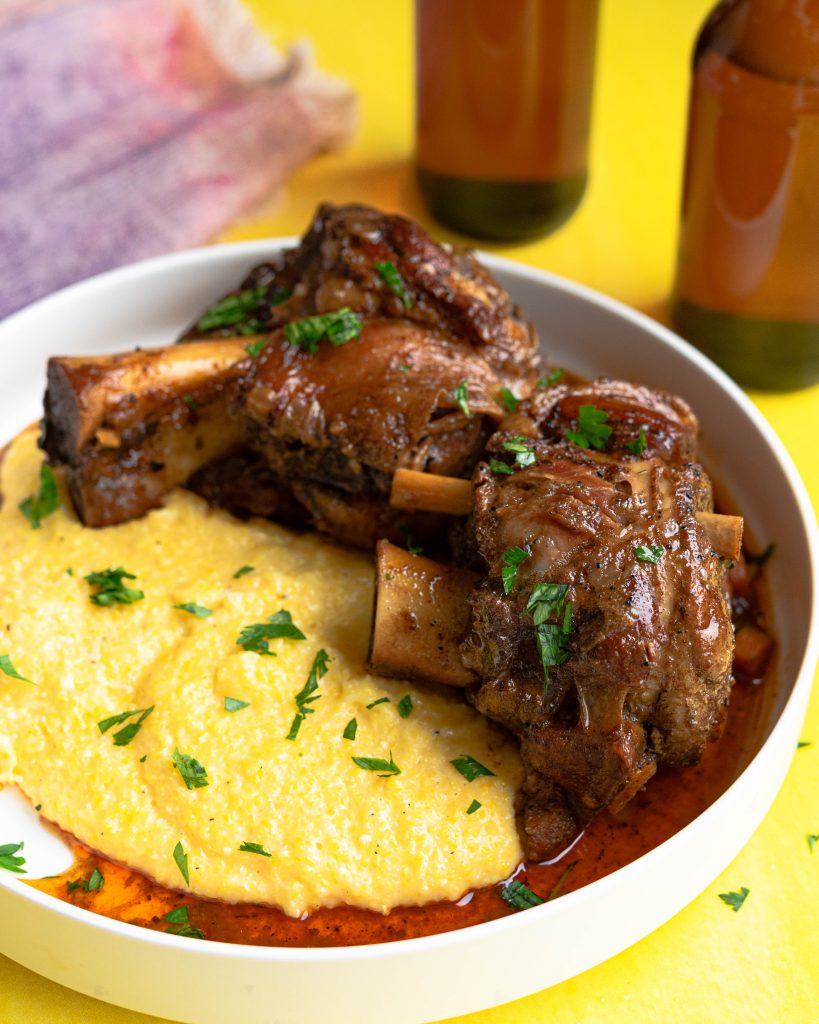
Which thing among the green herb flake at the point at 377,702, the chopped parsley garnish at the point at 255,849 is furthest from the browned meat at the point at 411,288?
the chopped parsley garnish at the point at 255,849

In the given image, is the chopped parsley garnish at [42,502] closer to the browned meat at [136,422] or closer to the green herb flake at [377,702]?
the browned meat at [136,422]

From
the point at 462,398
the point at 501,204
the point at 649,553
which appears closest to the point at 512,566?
the point at 649,553

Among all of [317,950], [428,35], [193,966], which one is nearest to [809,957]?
[317,950]

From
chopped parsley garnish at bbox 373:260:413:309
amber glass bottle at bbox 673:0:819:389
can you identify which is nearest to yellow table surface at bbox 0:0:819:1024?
amber glass bottle at bbox 673:0:819:389

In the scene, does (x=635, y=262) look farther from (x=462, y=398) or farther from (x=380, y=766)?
(x=380, y=766)

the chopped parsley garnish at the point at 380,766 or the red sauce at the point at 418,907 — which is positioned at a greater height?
the chopped parsley garnish at the point at 380,766
